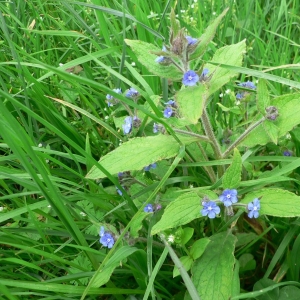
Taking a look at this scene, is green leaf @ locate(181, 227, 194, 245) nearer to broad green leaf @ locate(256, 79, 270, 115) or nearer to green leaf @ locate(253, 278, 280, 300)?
green leaf @ locate(253, 278, 280, 300)

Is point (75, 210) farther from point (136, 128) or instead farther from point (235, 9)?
point (235, 9)

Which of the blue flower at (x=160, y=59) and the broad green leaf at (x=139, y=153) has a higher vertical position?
the blue flower at (x=160, y=59)

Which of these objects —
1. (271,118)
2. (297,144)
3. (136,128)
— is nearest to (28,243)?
(136,128)

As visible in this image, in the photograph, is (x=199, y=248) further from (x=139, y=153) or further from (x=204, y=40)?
(x=204, y=40)

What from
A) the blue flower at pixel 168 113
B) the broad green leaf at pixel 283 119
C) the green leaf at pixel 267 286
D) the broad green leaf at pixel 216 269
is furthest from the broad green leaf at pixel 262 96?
the green leaf at pixel 267 286

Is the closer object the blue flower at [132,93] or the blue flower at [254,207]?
the blue flower at [254,207]

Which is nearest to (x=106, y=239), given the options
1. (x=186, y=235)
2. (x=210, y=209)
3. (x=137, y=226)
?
(x=137, y=226)

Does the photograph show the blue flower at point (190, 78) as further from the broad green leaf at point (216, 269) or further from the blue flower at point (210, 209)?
the broad green leaf at point (216, 269)
